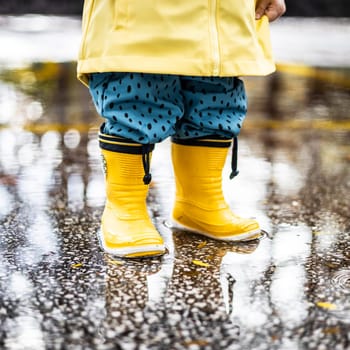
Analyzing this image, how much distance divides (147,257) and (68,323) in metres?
0.55

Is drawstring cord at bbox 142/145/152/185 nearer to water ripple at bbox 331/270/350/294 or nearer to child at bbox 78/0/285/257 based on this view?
child at bbox 78/0/285/257

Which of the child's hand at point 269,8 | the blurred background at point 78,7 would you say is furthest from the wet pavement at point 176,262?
the blurred background at point 78,7

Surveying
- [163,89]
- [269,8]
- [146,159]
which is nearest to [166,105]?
[163,89]

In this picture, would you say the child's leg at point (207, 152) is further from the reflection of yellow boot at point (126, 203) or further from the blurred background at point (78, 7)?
the blurred background at point (78, 7)

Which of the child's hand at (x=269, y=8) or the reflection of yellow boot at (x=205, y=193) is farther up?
the child's hand at (x=269, y=8)

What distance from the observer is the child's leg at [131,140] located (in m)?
2.39

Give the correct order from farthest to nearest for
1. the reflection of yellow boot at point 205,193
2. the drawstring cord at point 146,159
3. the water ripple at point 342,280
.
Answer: the reflection of yellow boot at point 205,193 → the drawstring cord at point 146,159 → the water ripple at point 342,280

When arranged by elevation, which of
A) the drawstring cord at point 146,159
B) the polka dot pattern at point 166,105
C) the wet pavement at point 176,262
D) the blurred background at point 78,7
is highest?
the polka dot pattern at point 166,105

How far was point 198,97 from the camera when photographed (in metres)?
2.50

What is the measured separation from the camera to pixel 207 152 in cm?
259

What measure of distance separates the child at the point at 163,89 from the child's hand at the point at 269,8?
0.06 meters

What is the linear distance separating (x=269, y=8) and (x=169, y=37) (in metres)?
0.51

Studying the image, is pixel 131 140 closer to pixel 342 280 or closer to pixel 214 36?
pixel 214 36

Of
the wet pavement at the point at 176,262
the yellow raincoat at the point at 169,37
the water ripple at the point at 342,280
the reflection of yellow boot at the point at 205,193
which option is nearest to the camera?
the wet pavement at the point at 176,262
